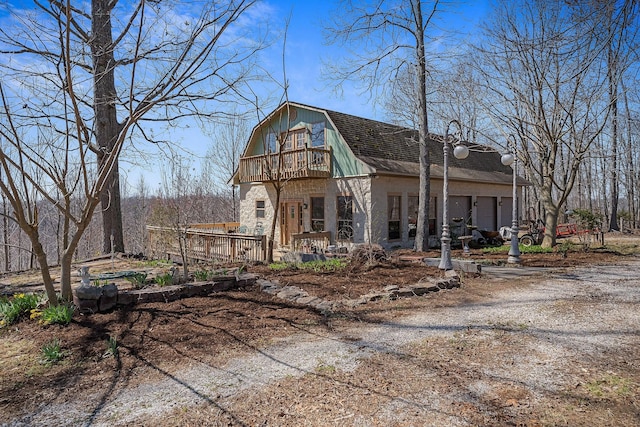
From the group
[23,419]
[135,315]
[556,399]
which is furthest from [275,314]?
[556,399]

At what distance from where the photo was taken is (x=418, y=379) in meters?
3.46

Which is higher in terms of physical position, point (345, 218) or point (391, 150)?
point (391, 150)

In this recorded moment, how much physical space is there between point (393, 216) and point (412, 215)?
3.71 ft

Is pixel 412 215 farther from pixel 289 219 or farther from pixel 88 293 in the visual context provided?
pixel 88 293

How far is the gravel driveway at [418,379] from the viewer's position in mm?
2861

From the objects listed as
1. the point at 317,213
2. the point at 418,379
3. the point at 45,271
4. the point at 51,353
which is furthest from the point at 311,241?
the point at 418,379

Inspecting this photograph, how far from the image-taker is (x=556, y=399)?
10.1ft

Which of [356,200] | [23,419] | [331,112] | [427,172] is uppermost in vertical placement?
[331,112]

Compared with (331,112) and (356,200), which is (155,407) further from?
(331,112)

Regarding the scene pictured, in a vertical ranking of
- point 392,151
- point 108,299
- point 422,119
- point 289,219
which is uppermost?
point 422,119

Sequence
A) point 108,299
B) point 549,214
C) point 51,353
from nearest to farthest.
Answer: point 51,353 → point 108,299 → point 549,214

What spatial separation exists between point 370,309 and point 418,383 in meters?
2.46

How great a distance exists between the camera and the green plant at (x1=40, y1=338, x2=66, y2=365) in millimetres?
3896

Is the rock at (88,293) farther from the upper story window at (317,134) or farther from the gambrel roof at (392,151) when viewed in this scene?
the upper story window at (317,134)
